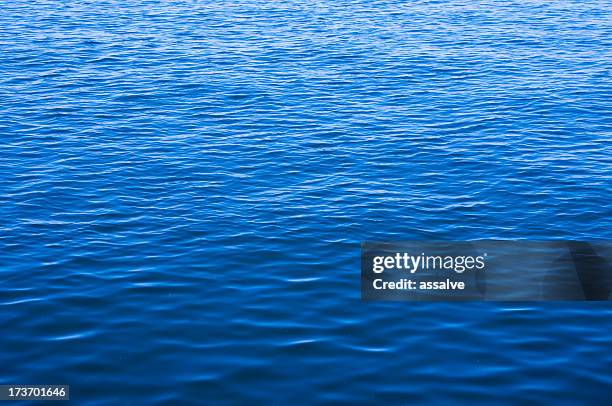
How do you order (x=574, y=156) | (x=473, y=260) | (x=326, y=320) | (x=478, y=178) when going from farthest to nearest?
(x=574, y=156), (x=478, y=178), (x=473, y=260), (x=326, y=320)

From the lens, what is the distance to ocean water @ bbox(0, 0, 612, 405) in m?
21.2

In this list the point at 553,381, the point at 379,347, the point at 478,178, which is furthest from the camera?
the point at 478,178

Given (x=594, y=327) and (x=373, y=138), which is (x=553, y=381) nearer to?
(x=594, y=327)

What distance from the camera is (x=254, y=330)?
23.1 metres

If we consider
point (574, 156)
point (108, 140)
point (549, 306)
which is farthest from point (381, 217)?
point (108, 140)

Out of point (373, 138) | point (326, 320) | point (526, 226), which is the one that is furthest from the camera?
point (373, 138)

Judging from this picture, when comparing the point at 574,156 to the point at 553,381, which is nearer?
the point at 553,381

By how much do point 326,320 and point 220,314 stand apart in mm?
2931

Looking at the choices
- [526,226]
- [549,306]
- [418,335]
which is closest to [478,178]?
[526,226]

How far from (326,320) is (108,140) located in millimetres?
19561

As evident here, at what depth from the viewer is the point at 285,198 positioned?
32.7 meters

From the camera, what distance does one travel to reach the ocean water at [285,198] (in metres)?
21.2

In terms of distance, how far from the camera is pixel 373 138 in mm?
39469

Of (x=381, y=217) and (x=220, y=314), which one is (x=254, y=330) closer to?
(x=220, y=314)
